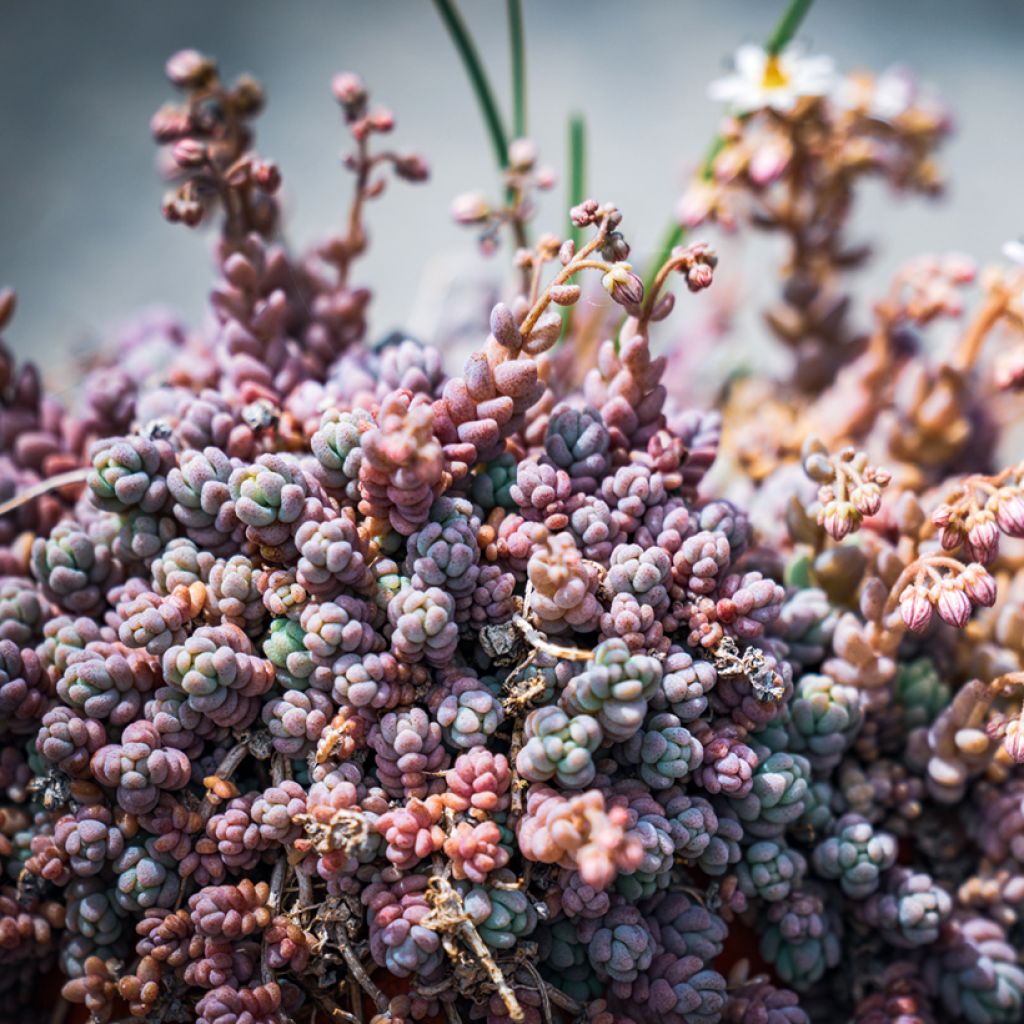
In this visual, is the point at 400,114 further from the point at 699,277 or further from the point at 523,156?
the point at 699,277

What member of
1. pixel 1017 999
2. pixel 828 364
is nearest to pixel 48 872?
pixel 1017 999

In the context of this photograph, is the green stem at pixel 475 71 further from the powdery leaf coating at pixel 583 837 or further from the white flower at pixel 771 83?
the powdery leaf coating at pixel 583 837

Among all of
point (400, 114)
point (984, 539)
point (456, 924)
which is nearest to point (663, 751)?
point (456, 924)

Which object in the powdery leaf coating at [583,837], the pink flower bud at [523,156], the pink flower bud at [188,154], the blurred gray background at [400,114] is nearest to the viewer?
the powdery leaf coating at [583,837]

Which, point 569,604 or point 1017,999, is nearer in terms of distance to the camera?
point 569,604

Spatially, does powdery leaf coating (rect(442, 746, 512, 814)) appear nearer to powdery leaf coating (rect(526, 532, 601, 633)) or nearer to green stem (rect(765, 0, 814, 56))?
powdery leaf coating (rect(526, 532, 601, 633))

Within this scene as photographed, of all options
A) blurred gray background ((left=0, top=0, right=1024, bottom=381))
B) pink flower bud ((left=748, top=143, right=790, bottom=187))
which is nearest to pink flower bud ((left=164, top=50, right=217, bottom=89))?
pink flower bud ((left=748, top=143, right=790, bottom=187))

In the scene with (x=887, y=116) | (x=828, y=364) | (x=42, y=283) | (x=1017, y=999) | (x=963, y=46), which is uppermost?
(x=963, y=46)

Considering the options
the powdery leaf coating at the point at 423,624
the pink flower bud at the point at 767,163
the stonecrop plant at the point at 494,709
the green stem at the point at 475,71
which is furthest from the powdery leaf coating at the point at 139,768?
the pink flower bud at the point at 767,163

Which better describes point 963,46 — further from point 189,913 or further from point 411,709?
point 189,913
